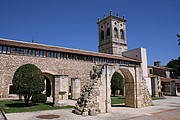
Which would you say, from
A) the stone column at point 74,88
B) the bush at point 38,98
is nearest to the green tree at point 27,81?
the bush at point 38,98

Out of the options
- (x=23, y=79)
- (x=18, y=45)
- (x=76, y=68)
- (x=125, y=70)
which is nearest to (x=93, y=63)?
(x=76, y=68)

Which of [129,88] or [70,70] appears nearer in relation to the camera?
[129,88]

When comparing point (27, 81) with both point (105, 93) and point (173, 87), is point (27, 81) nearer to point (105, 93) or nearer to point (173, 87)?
point (105, 93)

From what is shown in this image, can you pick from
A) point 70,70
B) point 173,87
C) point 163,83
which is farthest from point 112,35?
point 70,70

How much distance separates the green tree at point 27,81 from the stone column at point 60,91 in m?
1.70

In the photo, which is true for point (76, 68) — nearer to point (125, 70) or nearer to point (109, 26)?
point (125, 70)

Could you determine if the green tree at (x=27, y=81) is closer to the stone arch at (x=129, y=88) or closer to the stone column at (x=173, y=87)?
the stone arch at (x=129, y=88)

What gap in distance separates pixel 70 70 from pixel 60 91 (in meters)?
12.3

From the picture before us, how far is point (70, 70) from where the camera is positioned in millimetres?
29656

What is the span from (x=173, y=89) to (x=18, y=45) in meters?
34.9

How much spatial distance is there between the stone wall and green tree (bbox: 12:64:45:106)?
28.1ft

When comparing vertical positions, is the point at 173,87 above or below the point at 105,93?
below

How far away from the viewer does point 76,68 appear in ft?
99.5

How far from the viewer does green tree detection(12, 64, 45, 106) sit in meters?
15.4
